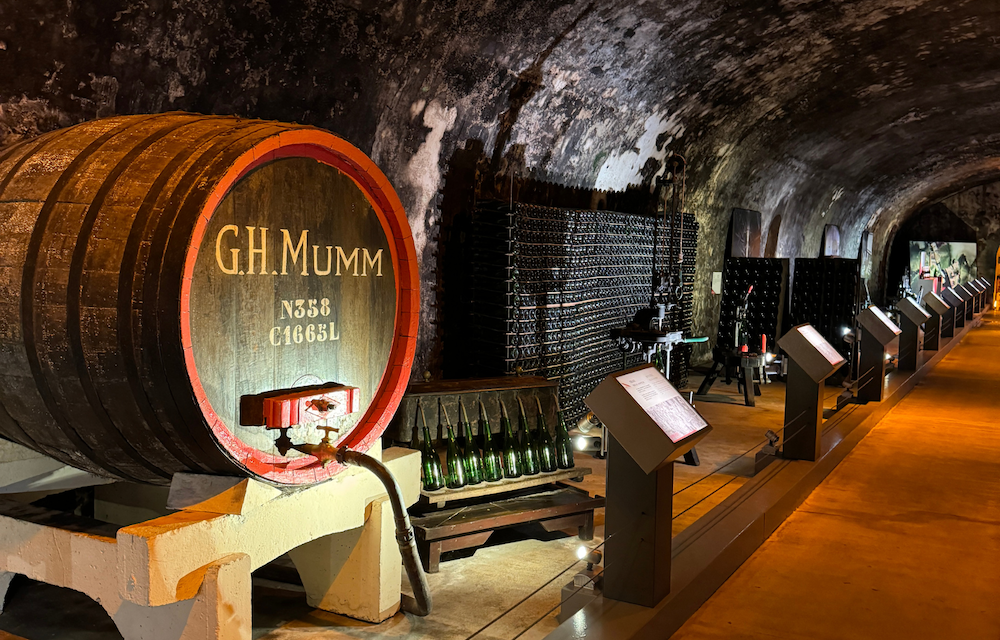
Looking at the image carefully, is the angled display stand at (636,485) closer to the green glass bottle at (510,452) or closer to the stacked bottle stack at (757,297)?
the green glass bottle at (510,452)

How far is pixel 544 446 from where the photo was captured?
407 centimetres

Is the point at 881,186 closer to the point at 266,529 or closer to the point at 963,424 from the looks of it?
the point at 963,424

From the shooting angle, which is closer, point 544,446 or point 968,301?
point 544,446

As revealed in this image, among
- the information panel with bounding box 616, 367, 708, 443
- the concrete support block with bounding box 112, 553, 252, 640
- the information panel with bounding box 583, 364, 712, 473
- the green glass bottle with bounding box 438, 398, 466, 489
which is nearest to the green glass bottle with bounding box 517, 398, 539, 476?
the green glass bottle with bounding box 438, 398, 466, 489

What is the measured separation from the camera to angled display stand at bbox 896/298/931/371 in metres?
8.70

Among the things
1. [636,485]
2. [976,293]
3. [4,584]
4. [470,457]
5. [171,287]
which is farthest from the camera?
[976,293]

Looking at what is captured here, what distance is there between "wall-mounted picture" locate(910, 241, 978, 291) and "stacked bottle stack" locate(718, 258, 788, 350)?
51.3 ft

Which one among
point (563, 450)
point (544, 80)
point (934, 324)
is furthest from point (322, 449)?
point (934, 324)

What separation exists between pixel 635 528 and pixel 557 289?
124 inches

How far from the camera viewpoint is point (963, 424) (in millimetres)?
6383

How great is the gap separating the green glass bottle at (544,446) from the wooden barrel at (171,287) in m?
1.71

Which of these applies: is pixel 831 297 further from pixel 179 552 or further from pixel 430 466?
pixel 179 552

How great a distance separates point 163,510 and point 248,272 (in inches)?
61.2

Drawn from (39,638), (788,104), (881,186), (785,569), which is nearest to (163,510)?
(39,638)
